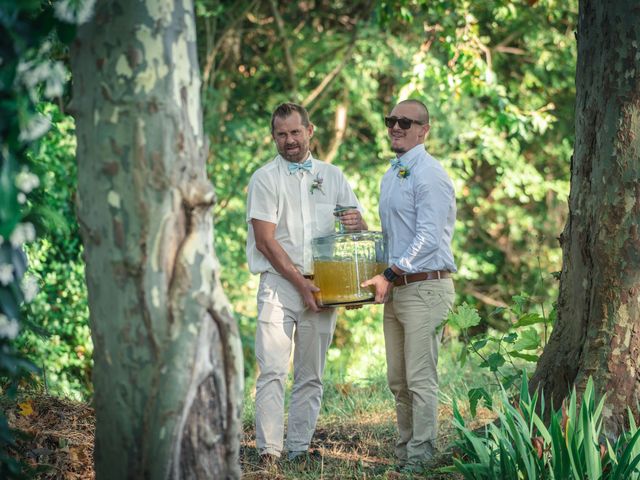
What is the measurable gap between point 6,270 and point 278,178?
2.52 metres

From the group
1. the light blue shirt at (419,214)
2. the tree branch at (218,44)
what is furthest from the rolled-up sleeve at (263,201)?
the tree branch at (218,44)

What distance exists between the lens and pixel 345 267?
17.6 feet

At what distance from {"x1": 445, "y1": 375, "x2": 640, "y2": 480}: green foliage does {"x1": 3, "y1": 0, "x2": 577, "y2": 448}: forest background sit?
5112 mm

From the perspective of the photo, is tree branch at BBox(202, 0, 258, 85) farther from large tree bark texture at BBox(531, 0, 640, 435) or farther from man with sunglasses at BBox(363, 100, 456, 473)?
large tree bark texture at BBox(531, 0, 640, 435)

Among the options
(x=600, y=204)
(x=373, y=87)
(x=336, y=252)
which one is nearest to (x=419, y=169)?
(x=336, y=252)

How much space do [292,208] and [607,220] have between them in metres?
1.83

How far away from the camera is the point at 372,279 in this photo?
5.29 m

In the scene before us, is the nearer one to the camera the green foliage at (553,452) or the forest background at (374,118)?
the green foliage at (553,452)

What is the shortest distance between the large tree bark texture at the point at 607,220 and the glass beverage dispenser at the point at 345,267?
45.7 inches

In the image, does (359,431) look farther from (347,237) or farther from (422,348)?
(347,237)

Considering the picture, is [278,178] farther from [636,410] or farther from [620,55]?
[636,410]

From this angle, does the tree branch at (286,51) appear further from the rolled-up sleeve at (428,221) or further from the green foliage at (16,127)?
the green foliage at (16,127)

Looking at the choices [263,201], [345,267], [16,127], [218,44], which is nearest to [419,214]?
[345,267]

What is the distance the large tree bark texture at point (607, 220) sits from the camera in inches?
182
